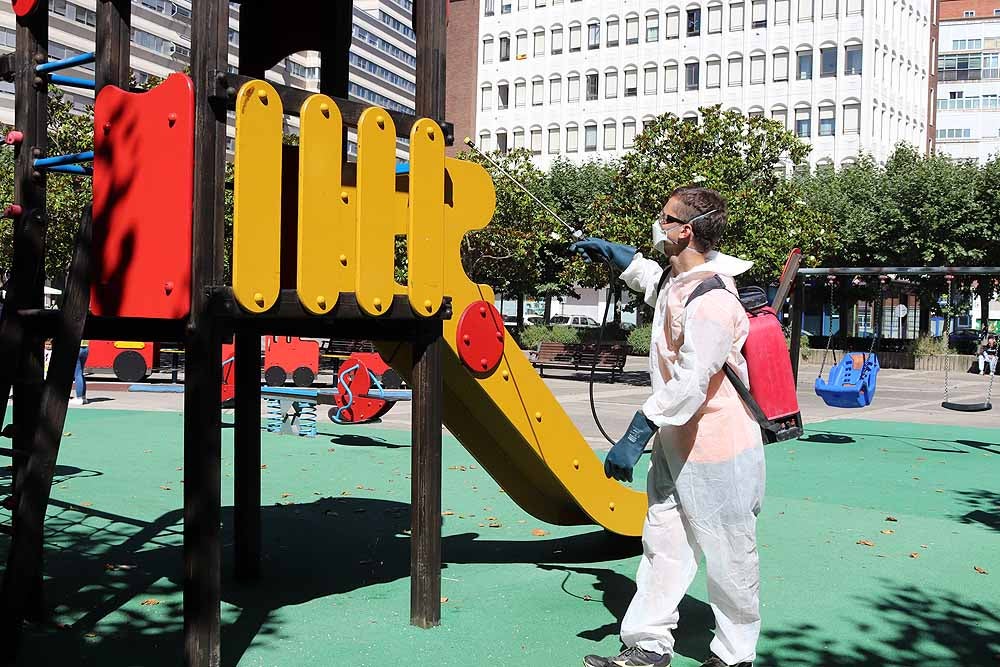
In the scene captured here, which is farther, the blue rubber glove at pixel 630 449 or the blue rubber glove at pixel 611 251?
the blue rubber glove at pixel 611 251

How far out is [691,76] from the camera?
6506 centimetres

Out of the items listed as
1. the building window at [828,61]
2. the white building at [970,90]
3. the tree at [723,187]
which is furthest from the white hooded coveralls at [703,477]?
the white building at [970,90]

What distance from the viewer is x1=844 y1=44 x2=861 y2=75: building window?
5972 centimetres

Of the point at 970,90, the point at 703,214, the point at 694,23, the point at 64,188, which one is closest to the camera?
the point at 703,214

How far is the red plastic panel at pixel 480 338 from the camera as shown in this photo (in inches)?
208

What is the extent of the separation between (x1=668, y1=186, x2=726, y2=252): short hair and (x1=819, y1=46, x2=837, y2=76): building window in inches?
2394

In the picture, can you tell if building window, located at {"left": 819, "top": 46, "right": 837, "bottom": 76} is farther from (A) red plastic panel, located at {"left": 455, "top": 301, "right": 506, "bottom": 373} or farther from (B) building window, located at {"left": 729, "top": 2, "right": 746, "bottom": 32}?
(A) red plastic panel, located at {"left": 455, "top": 301, "right": 506, "bottom": 373}

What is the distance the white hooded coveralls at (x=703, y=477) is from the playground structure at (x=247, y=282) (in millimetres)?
1239

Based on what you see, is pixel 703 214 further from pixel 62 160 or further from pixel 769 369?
pixel 62 160

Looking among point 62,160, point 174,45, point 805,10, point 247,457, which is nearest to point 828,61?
point 805,10

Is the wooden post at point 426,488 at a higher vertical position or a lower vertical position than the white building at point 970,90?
lower

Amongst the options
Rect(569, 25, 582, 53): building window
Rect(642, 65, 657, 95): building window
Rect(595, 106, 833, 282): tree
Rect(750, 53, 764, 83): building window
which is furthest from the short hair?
Rect(569, 25, 582, 53): building window

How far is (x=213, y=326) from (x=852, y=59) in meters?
61.7

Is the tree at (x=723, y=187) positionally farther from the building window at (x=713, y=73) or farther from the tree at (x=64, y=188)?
the building window at (x=713, y=73)
